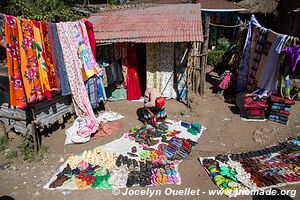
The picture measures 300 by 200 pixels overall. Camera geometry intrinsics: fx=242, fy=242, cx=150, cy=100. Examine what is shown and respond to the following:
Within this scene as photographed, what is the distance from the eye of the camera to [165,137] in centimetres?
688

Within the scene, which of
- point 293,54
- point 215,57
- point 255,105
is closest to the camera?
point 293,54

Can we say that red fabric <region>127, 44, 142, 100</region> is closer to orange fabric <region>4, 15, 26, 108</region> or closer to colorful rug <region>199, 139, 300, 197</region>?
orange fabric <region>4, 15, 26, 108</region>

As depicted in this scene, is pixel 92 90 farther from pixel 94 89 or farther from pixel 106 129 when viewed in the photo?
pixel 106 129

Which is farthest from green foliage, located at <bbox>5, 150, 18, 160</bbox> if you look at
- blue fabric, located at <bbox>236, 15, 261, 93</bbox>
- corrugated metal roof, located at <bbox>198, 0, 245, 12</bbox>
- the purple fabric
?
corrugated metal roof, located at <bbox>198, 0, 245, 12</bbox>

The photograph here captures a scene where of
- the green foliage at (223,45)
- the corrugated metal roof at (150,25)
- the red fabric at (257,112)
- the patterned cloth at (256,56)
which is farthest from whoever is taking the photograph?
the green foliage at (223,45)

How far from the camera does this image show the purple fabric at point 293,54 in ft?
22.0

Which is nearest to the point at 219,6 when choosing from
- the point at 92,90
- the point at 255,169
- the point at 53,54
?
the point at 92,90

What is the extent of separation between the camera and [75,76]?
6953 mm

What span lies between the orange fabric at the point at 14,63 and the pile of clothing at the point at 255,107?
6.36 m

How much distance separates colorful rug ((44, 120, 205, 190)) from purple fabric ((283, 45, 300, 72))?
3.18 m

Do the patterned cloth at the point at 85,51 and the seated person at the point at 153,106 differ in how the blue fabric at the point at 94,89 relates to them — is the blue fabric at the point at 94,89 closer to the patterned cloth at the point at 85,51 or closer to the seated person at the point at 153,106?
the patterned cloth at the point at 85,51

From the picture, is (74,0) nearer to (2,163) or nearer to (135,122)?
(135,122)

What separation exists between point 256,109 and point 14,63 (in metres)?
6.82

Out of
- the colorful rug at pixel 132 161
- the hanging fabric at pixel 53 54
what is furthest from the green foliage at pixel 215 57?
the hanging fabric at pixel 53 54
